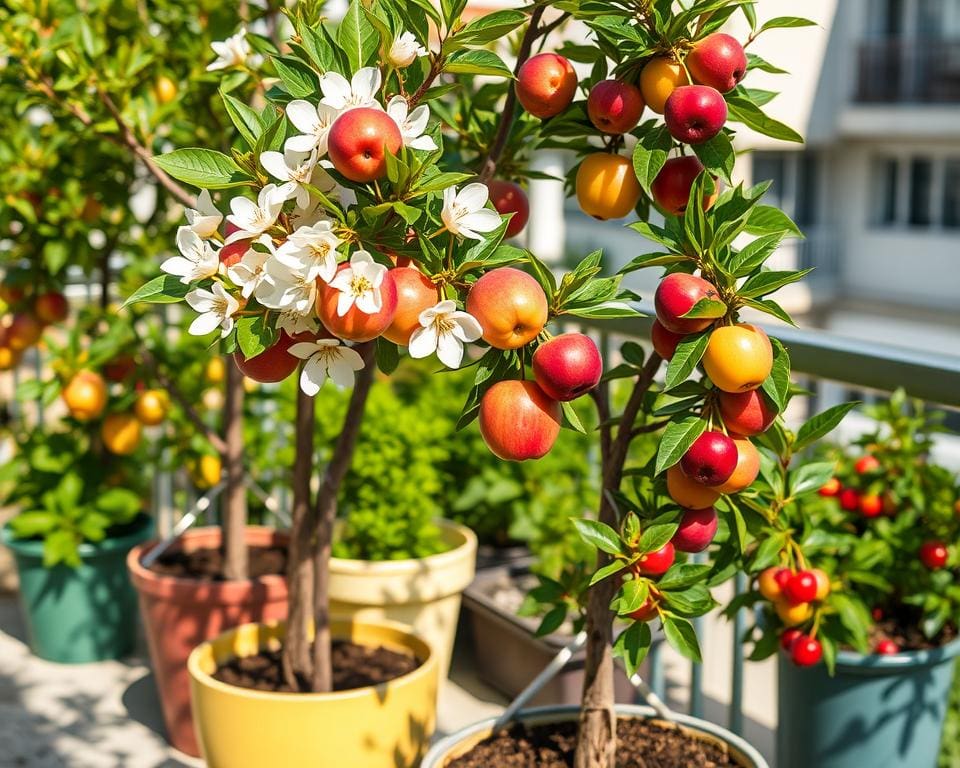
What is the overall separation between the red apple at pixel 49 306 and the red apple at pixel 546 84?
1862mm

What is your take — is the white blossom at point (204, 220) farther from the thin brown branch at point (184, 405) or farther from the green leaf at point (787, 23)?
the thin brown branch at point (184, 405)

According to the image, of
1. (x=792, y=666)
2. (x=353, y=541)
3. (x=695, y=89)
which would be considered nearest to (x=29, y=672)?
(x=353, y=541)

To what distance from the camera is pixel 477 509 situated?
3.00m

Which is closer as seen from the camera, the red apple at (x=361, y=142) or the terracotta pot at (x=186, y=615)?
the red apple at (x=361, y=142)

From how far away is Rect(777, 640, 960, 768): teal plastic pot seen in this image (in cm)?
183

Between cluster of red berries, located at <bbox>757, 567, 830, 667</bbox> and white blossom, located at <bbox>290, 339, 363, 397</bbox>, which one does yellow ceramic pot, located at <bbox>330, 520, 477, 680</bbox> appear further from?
white blossom, located at <bbox>290, 339, 363, 397</bbox>

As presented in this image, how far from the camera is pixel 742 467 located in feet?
3.73

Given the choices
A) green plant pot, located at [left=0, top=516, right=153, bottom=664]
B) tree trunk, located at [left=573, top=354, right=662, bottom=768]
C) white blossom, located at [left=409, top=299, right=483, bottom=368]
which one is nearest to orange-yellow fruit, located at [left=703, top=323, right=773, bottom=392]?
white blossom, located at [left=409, top=299, right=483, bottom=368]

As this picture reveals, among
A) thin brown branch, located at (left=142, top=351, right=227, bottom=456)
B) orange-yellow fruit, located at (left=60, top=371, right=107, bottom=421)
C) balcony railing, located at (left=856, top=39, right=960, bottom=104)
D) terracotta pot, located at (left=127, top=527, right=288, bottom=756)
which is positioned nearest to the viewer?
terracotta pot, located at (left=127, top=527, right=288, bottom=756)

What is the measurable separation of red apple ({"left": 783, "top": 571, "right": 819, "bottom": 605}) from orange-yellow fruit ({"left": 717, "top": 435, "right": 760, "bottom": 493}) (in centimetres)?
42

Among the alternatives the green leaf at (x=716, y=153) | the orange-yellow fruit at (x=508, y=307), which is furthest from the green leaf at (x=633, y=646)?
the green leaf at (x=716, y=153)

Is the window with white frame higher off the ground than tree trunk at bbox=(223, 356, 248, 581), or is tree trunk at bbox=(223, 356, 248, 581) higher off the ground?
tree trunk at bbox=(223, 356, 248, 581)

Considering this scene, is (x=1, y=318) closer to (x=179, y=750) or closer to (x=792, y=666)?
(x=179, y=750)

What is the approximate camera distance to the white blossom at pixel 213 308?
1.08m
